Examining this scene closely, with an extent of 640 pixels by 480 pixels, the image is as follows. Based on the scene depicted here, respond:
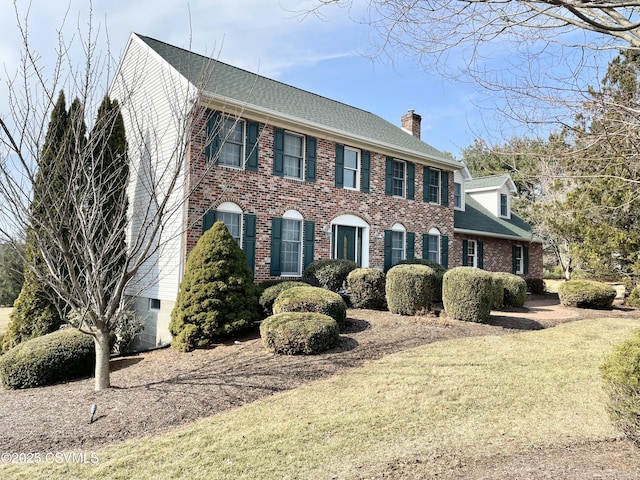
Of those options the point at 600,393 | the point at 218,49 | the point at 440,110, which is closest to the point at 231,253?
the point at 218,49

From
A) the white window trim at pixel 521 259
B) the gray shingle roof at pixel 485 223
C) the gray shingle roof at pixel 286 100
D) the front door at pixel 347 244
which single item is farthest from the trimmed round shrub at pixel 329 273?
the white window trim at pixel 521 259

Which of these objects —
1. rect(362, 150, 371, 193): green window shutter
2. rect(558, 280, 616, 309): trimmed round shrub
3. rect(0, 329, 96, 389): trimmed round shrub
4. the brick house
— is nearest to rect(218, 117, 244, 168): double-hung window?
the brick house

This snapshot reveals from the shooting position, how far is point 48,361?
24.9ft

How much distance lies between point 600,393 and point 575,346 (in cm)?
290

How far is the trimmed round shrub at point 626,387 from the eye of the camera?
376 centimetres

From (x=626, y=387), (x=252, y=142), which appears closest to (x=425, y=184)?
(x=252, y=142)

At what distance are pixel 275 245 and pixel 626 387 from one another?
30.9 ft

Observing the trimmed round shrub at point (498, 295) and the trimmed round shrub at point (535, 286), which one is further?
the trimmed round shrub at point (535, 286)

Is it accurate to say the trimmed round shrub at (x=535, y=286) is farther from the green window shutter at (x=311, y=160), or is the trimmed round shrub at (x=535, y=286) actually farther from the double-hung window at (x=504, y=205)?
the green window shutter at (x=311, y=160)

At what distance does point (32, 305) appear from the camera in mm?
10836

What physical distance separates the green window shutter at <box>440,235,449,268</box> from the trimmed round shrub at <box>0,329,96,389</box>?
12.8 m

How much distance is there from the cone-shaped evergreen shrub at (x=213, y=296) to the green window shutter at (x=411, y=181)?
8528 millimetres

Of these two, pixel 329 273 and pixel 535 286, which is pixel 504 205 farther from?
pixel 329 273

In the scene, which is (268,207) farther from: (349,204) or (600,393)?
(600,393)
